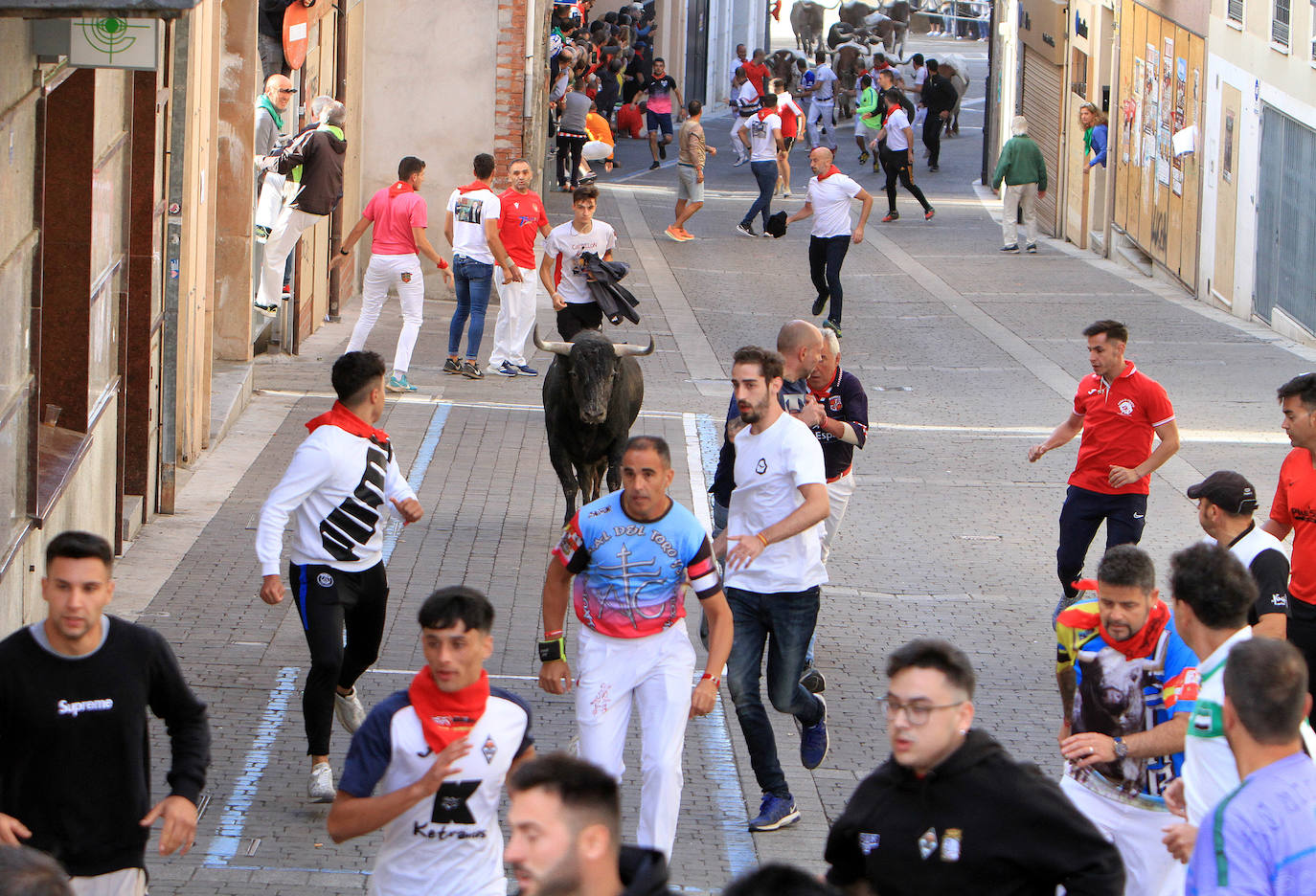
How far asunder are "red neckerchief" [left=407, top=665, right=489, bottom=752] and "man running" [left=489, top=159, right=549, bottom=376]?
12284 millimetres

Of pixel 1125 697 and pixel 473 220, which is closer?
pixel 1125 697

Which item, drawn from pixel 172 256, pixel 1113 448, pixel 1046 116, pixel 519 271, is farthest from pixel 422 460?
pixel 1046 116

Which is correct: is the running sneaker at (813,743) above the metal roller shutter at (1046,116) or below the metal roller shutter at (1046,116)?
below

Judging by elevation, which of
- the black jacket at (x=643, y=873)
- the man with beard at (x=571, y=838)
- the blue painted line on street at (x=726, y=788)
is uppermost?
the man with beard at (x=571, y=838)

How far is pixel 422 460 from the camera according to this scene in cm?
1396

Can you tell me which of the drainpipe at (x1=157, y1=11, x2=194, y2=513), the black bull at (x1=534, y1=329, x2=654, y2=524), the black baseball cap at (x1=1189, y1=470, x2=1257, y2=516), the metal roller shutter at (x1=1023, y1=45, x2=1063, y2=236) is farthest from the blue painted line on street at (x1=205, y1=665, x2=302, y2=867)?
the metal roller shutter at (x1=1023, y1=45, x2=1063, y2=236)

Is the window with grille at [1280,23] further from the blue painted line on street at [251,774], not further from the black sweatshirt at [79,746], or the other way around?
the black sweatshirt at [79,746]

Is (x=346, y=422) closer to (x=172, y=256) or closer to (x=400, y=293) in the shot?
(x=172, y=256)

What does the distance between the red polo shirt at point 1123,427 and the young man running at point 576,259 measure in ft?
20.4

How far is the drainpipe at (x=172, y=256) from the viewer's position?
1216 centimetres

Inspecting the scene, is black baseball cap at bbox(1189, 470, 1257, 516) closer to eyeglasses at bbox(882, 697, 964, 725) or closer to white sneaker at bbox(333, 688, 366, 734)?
eyeglasses at bbox(882, 697, 964, 725)

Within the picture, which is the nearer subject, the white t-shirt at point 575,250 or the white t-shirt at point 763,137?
the white t-shirt at point 575,250

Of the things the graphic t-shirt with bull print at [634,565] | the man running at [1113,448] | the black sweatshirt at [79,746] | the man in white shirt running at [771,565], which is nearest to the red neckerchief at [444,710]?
the black sweatshirt at [79,746]

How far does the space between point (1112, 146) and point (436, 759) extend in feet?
90.9
